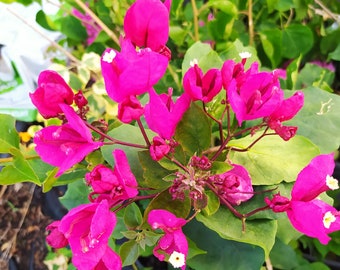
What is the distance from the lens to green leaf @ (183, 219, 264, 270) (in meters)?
0.52

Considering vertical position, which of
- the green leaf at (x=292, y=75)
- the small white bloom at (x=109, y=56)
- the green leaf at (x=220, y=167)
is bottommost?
the green leaf at (x=292, y=75)

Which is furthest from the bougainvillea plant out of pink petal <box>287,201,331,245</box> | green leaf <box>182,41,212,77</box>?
green leaf <box>182,41,212,77</box>

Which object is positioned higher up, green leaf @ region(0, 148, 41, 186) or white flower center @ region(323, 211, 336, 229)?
green leaf @ region(0, 148, 41, 186)

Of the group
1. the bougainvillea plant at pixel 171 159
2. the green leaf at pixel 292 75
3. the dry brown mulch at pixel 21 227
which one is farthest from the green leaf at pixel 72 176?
the dry brown mulch at pixel 21 227

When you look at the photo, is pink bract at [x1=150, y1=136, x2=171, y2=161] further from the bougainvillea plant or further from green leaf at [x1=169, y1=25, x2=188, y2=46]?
green leaf at [x1=169, y1=25, x2=188, y2=46]

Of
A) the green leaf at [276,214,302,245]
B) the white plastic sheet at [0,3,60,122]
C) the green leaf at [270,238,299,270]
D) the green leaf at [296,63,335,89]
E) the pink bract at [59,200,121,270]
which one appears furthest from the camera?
the white plastic sheet at [0,3,60,122]

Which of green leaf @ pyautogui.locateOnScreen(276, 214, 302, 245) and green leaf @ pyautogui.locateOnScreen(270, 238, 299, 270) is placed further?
green leaf @ pyautogui.locateOnScreen(270, 238, 299, 270)

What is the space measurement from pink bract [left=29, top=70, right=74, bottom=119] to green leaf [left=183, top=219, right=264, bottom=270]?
242 millimetres

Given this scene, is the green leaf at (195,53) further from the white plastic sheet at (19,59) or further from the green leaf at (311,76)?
the white plastic sheet at (19,59)

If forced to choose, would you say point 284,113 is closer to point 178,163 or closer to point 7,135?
point 178,163

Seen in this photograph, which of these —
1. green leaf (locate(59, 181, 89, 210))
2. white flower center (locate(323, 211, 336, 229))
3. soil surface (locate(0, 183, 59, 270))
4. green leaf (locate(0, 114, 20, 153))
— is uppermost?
green leaf (locate(0, 114, 20, 153))

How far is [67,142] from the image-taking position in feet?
1.27

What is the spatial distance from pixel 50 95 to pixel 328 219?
27 cm

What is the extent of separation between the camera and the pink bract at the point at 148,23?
1.31 feet
